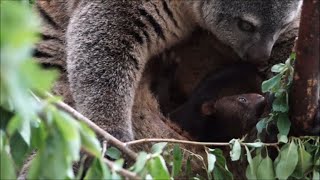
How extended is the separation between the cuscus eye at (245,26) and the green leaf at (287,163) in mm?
1136

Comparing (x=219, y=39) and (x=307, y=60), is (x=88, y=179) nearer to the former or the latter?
(x=307, y=60)

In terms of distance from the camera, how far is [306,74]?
2.66 meters

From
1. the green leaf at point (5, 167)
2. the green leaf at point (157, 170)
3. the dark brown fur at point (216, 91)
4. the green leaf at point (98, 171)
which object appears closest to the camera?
the green leaf at point (5, 167)

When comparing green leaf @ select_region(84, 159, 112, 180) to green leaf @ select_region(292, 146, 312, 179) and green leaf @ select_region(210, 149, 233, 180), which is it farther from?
green leaf @ select_region(292, 146, 312, 179)

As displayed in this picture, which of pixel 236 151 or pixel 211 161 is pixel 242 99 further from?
pixel 211 161

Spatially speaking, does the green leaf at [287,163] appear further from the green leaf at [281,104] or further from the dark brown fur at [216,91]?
the dark brown fur at [216,91]

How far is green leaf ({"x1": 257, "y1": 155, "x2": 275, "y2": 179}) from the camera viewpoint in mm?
2707

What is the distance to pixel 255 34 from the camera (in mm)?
3678

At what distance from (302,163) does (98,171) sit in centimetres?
111

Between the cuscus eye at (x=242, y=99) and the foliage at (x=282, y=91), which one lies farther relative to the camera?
the cuscus eye at (x=242, y=99)

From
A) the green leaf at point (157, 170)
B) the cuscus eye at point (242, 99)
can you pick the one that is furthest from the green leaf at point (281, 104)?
the green leaf at point (157, 170)

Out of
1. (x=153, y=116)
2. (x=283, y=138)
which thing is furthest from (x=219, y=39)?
(x=283, y=138)

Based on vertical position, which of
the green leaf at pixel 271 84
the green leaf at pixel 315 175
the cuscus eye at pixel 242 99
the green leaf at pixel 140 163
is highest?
the green leaf at pixel 271 84

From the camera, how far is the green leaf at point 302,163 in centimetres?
271
